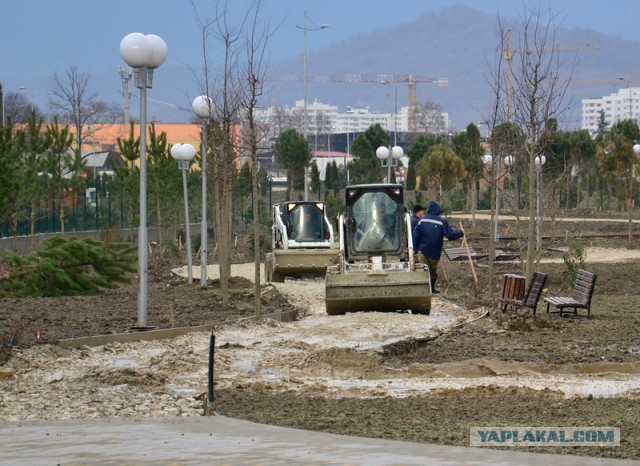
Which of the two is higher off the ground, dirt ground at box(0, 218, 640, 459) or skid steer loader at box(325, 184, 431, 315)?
skid steer loader at box(325, 184, 431, 315)

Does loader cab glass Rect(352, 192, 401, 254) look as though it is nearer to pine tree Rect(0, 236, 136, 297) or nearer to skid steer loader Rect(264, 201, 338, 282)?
pine tree Rect(0, 236, 136, 297)

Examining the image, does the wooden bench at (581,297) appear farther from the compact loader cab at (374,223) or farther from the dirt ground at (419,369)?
the compact loader cab at (374,223)

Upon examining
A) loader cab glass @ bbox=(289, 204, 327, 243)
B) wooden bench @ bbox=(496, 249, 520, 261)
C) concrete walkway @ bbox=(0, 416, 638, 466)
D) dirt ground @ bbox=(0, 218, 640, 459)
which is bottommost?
wooden bench @ bbox=(496, 249, 520, 261)

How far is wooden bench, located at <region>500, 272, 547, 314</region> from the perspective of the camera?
67.6 feet

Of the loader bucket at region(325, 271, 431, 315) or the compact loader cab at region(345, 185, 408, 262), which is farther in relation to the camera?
the compact loader cab at region(345, 185, 408, 262)

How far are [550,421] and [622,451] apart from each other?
177cm

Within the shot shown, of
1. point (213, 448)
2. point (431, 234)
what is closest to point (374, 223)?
point (431, 234)

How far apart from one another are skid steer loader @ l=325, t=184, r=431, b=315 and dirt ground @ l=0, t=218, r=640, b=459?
1280 mm

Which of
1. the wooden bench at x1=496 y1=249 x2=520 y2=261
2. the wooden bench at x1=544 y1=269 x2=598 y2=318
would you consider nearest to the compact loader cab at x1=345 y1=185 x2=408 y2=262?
the wooden bench at x1=544 y1=269 x2=598 y2=318

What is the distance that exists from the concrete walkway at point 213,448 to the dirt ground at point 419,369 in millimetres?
427

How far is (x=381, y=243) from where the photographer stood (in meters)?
22.4

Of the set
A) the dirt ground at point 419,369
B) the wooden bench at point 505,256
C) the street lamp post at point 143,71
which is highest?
the street lamp post at point 143,71

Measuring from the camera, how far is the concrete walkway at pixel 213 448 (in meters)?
8.45

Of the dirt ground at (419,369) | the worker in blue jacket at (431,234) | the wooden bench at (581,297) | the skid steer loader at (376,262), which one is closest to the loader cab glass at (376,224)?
the skid steer loader at (376,262)
